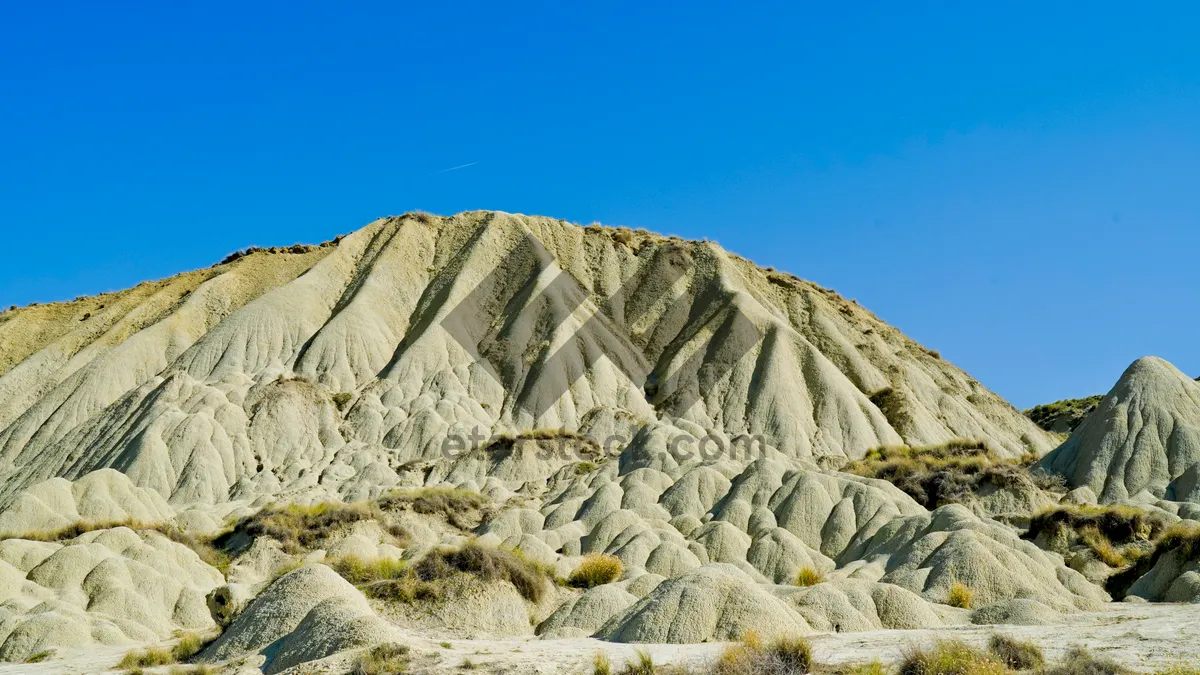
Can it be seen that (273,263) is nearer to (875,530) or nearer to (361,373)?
(361,373)

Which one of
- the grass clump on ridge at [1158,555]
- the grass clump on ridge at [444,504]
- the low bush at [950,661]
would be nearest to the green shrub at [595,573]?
the grass clump on ridge at [1158,555]

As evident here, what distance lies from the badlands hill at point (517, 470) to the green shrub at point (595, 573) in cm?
15

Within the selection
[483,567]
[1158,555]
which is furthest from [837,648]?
[1158,555]

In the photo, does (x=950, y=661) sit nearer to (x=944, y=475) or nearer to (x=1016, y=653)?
(x=1016, y=653)

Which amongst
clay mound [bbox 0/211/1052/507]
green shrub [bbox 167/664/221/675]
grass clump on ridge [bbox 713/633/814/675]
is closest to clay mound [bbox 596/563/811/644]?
grass clump on ridge [bbox 713/633/814/675]

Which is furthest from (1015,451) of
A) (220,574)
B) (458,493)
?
(220,574)

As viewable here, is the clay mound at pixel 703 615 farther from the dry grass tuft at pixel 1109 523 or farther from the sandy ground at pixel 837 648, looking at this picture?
→ the dry grass tuft at pixel 1109 523

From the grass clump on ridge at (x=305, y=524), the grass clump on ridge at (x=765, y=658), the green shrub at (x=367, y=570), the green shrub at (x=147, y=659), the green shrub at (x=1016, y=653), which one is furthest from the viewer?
the grass clump on ridge at (x=305, y=524)

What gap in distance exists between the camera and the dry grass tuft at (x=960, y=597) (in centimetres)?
2856

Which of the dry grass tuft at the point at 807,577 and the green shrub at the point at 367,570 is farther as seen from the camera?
the dry grass tuft at the point at 807,577

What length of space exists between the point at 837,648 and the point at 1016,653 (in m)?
3.32

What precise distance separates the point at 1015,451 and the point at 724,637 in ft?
186

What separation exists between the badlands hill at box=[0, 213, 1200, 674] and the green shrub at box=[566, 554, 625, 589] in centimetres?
15

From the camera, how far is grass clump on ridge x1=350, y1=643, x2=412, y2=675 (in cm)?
1719
